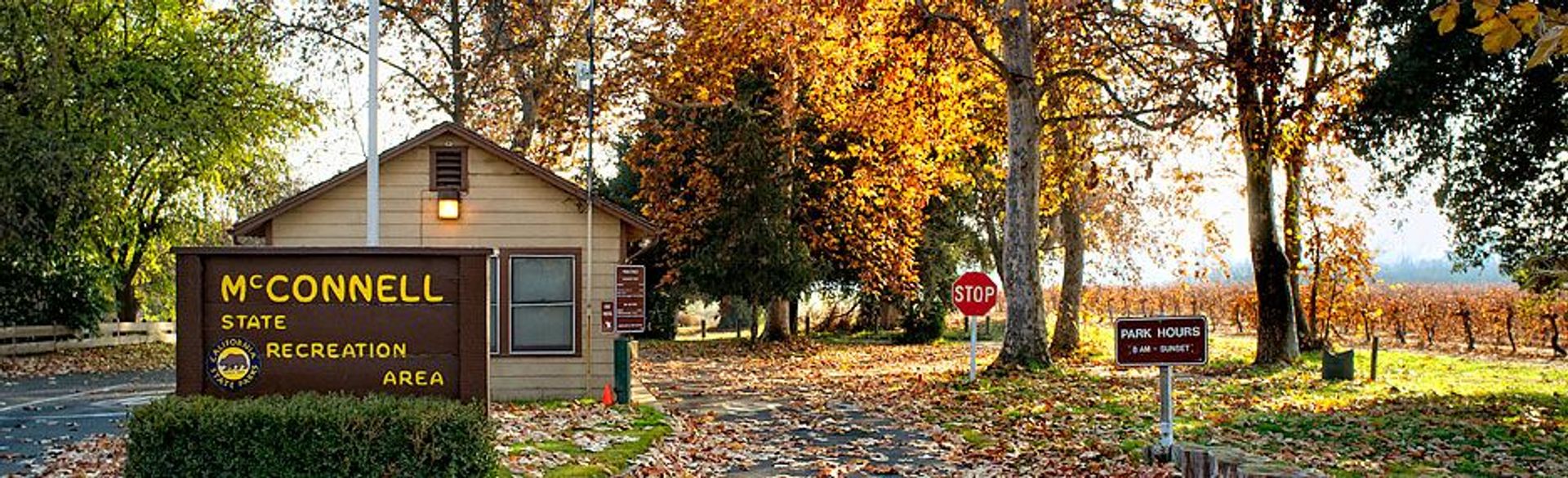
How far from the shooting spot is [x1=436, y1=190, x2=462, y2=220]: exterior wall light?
18625 mm

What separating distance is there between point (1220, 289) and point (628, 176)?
26010mm

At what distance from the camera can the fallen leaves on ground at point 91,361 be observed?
30.0 meters

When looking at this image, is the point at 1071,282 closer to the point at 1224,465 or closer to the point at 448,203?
the point at 448,203

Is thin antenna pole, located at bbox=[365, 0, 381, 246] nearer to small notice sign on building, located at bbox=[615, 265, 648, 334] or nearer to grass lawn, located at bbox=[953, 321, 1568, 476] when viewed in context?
small notice sign on building, located at bbox=[615, 265, 648, 334]

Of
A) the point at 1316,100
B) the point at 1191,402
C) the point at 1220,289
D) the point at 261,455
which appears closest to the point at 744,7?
the point at 1316,100

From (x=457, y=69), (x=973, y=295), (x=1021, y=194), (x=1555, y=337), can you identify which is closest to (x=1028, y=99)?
(x=1021, y=194)

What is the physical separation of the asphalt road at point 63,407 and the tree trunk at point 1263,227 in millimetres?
16660

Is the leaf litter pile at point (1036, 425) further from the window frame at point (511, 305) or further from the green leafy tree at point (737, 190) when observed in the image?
the green leafy tree at point (737, 190)

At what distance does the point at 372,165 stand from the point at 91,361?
1915 cm

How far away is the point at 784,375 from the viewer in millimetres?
28250

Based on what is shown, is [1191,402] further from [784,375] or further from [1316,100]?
[784,375]

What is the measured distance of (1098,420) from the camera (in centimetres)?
1622

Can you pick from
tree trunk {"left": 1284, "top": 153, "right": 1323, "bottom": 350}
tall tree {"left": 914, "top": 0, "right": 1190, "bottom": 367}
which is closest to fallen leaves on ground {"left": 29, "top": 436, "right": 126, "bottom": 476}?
tall tree {"left": 914, "top": 0, "right": 1190, "bottom": 367}

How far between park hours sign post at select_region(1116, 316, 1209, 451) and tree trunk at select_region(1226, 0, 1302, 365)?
12.6 meters
